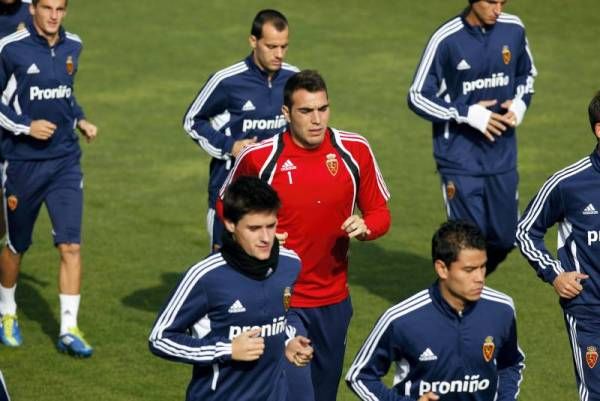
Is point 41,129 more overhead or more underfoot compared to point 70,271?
more overhead

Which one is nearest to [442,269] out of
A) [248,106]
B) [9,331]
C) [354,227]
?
[354,227]

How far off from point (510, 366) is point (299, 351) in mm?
1150

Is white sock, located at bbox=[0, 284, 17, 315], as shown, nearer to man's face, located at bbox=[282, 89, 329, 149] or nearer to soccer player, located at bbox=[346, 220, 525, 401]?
man's face, located at bbox=[282, 89, 329, 149]

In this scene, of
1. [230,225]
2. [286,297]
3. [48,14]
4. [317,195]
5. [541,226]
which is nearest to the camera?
[230,225]

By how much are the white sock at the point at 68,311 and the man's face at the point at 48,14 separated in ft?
7.04

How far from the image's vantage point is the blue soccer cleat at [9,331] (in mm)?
13055

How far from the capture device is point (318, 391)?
33.9 ft

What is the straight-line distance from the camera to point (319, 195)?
32.8ft

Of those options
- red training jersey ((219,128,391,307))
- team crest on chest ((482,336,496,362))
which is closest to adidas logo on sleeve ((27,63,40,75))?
red training jersey ((219,128,391,307))

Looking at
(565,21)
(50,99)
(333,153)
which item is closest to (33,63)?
(50,99)

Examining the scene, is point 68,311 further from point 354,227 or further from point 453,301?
point 453,301

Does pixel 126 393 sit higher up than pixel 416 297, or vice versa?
pixel 416 297

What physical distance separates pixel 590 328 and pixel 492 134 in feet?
11.4

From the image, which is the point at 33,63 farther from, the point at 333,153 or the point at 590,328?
the point at 590,328
